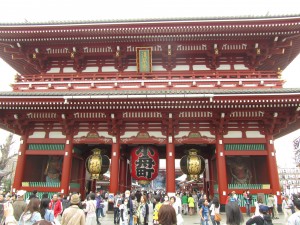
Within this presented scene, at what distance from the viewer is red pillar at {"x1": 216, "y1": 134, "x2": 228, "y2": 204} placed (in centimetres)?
1266

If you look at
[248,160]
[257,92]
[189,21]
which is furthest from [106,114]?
[248,160]

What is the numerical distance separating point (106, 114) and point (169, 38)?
5593 millimetres

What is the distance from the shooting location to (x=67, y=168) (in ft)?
44.1

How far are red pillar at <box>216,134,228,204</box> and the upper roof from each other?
5547 millimetres

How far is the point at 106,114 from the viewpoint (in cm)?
1345

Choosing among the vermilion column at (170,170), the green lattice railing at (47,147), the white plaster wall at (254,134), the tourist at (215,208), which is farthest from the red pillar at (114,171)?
the white plaster wall at (254,134)

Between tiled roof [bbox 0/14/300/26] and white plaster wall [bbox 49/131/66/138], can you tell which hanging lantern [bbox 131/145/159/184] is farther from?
tiled roof [bbox 0/14/300/26]

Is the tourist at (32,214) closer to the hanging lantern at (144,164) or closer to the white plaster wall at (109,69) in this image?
the hanging lantern at (144,164)

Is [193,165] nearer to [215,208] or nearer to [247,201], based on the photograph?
[247,201]

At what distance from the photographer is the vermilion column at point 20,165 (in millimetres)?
13281

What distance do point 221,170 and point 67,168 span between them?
27.2 ft

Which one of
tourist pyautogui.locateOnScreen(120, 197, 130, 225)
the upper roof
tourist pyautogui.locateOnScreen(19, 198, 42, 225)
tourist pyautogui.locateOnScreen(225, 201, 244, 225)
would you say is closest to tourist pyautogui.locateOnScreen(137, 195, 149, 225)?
tourist pyautogui.locateOnScreen(120, 197, 130, 225)

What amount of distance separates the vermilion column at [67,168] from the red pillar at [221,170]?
8.09m

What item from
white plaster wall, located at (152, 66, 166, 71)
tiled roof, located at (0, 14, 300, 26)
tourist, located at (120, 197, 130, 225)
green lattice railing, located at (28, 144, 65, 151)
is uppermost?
tiled roof, located at (0, 14, 300, 26)
